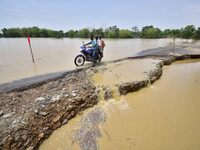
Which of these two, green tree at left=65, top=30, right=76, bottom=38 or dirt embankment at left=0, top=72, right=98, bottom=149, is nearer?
dirt embankment at left=0, top=72, right=98, bottom=149

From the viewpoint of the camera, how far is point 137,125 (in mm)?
3643

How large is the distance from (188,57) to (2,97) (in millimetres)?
11231

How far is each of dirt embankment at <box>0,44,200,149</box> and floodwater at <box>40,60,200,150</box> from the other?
209mm

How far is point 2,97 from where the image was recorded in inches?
176

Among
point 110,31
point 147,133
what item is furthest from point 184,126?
point 110,31

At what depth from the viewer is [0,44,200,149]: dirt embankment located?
2922 mm

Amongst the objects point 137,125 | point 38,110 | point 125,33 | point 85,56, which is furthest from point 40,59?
point 125,33

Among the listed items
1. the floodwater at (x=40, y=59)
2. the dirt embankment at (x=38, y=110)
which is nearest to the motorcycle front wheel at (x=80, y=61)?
the floodwater at (x=40, y=59)

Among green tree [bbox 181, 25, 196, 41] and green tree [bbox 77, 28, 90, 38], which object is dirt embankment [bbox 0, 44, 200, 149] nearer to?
green tree [bbox 181, 25, 196, 41]

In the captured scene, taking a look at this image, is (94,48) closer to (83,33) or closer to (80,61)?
(80,61)

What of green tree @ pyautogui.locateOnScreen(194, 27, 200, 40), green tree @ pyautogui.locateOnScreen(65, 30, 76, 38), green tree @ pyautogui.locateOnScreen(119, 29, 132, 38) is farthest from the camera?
green tree @ pyautogui.locateOnScreen(65, 30, 76, 38)

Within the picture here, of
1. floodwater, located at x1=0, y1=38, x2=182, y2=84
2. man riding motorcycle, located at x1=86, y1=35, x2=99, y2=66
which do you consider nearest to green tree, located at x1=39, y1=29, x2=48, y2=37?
floodwater, located at x1=0, y1=38, x2=182, y2=84

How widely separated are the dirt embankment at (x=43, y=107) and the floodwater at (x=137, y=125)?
209 mm

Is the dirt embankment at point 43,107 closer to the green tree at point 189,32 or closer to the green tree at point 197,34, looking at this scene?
the green tree at point 189,32
